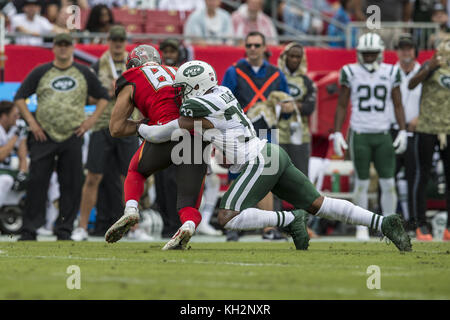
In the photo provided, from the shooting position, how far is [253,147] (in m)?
7.80

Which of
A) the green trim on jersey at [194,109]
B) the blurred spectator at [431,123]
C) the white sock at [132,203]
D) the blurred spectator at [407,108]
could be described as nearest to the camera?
the green trim on jersey at [194,109]

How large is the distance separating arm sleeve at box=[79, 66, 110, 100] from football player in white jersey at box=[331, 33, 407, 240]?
8.66 ft

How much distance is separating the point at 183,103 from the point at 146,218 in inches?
172

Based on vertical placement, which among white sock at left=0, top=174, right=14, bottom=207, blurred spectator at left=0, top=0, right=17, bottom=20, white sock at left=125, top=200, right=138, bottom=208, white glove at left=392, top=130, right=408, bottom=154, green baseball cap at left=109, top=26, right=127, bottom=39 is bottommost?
white sock at left=0, top=174, right=14, bottom=207

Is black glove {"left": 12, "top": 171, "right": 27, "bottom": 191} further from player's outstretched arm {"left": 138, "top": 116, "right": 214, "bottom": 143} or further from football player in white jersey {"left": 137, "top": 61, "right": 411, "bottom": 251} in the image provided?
football player in white jersey {"left": 137, "top": 61, "right": 411, "bottom": 251}

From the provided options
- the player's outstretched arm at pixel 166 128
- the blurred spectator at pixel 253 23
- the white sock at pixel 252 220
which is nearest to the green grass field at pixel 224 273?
the white sock at pixel 252 220

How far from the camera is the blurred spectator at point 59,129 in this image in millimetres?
10578

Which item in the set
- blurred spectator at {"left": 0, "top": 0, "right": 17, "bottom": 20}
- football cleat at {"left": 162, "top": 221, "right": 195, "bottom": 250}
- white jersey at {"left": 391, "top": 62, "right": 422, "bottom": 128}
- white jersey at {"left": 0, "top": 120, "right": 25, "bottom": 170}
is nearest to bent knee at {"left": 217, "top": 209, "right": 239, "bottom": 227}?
football cleat at {"left": 162, "top": 221, "right": 195, "bottom": 250}

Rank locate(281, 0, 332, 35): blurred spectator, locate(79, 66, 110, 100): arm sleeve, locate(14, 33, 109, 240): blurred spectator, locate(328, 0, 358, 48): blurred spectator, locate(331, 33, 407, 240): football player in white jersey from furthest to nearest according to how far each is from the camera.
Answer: locate(281, 0, 332, 35): blurred spectator
locate(328, 0, 358, 48): blurred spectator
locate(331, 33, 407, 240): football player in white jersey
locate(79, 66, 110, 100): arm sleeve
locate(14, 33, 109, 240): blurred spectator

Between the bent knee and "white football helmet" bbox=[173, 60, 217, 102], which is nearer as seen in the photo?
the bent knee

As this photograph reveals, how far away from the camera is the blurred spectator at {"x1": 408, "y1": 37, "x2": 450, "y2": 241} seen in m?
11.4

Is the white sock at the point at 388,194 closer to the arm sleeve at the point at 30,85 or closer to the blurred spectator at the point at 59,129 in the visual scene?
the blurred spectator at the point at 59,129
